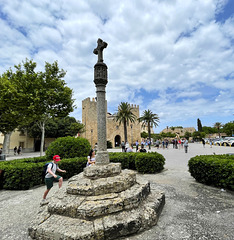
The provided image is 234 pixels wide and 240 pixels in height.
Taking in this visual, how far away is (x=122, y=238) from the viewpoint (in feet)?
8.66

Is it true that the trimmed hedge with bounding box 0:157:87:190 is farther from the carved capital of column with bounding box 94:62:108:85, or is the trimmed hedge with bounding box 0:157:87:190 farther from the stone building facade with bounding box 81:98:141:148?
the stone building facade with bounding box 81:98:141:148

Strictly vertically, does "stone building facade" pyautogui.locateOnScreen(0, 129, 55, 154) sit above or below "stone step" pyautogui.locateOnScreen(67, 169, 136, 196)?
above

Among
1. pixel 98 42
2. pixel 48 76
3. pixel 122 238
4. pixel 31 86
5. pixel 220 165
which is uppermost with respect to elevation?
pixel 48 76

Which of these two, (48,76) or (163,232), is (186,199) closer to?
(163,232)

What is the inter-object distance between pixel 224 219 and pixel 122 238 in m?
2.32

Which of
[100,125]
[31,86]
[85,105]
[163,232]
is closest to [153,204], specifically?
[163,232]

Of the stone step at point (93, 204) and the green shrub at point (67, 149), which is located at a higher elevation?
the green shrub at point (67, 149)

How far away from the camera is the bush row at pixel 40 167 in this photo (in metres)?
5.82

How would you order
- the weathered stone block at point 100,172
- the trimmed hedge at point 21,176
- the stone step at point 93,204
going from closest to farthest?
the stone step at point 93,204 → the weathered stone block at point 100,172 → the trimmed hedge at point 21,176

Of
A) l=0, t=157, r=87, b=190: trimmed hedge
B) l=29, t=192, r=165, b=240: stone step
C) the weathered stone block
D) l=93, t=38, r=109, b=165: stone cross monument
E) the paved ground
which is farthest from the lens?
l=0, t=157, r=87, b=190: trimmed hedge

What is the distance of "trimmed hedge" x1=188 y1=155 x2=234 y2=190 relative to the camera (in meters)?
4.65

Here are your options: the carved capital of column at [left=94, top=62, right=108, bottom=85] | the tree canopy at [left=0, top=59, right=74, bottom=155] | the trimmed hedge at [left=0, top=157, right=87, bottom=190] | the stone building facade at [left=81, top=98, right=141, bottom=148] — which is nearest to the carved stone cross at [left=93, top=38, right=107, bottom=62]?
the carved capital of column at [left=94, top=62, right=108, bottom=85]

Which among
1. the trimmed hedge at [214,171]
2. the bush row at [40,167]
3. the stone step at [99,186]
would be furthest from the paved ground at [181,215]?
the stone step at [99,186]

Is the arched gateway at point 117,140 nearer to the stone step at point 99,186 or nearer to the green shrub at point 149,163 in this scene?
the green shrub at point 149,163
